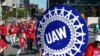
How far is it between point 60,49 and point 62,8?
20.8 inches

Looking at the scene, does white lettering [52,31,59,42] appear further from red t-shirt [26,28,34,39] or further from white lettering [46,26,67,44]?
red t-shirt [26,28,34,39]

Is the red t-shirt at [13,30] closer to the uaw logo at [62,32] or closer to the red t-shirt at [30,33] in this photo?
the red t-shirt at [30,33]

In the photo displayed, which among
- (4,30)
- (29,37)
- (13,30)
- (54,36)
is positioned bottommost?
(13,30)

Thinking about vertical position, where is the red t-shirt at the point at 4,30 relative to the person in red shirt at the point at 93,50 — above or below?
below

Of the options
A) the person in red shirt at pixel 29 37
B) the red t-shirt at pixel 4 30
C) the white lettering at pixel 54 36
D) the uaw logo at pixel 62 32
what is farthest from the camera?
the red t-shirt at pixel 4 30

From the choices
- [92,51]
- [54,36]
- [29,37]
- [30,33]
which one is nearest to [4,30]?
[30,33]

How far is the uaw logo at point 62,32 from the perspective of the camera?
4875mm

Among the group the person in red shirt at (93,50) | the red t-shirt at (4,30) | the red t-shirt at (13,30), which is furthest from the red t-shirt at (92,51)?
the red t-shirt at (13,30)

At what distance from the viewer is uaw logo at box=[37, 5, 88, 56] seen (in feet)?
16.0

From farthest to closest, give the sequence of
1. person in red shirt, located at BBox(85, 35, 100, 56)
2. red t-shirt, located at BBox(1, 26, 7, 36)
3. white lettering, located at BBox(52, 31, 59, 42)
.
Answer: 1. red t-shirt, located at BBox(1, 26, 7, 36)
2. person in red shirt, located at BBox(85, 35, 100, 56)
3. white lettering, located at BBox(52, 31, 59, 42)

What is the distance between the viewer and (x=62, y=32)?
16.2 feet

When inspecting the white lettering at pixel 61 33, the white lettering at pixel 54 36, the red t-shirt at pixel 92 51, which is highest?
the white lettering at pixel 61 33

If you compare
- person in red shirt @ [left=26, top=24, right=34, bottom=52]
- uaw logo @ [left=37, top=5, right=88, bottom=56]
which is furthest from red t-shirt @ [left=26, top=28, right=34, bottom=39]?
uaw logo @ [left=37, top=5, right=88, bottom=56]

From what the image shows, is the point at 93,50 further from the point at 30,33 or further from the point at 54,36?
the point at 30,33
